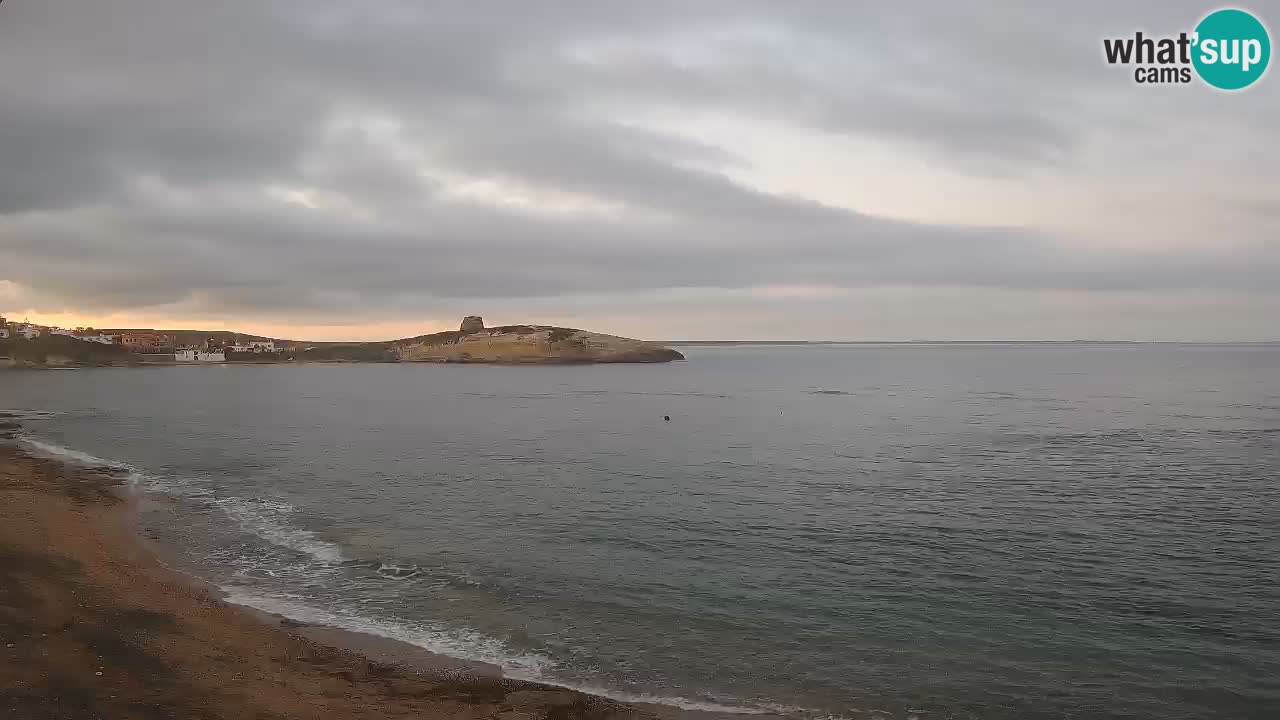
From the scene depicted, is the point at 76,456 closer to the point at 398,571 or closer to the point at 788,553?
the point at 398,571

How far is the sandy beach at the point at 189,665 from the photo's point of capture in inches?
530

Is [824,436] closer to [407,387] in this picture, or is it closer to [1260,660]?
[1260,660]

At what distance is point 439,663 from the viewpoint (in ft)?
56.4

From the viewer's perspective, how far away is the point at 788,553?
2608 cm

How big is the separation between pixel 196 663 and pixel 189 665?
0.57ft

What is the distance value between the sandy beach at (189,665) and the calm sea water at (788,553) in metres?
1.33

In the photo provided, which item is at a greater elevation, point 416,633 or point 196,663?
point 196,663

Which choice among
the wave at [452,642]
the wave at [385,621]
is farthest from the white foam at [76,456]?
the wave at [452,642]

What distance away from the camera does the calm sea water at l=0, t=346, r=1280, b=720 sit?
16.8 m

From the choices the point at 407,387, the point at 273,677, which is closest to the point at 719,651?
the point at 273,677

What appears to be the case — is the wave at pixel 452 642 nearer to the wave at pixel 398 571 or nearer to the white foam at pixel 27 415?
the wave at pixel 398 571

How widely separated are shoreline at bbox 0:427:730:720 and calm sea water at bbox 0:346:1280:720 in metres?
1.10

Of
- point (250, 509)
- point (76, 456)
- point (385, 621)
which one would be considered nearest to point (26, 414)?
point (76, 456)

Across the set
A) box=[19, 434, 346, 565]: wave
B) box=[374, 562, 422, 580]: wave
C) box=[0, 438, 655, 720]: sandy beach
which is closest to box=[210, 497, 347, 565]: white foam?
box=[19, 434, 346, 565]: wave
